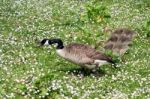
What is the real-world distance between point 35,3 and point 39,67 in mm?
19346

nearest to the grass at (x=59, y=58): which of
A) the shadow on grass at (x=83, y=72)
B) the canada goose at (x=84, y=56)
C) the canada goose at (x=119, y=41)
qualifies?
the shadow on grass at (x=83, y=72)

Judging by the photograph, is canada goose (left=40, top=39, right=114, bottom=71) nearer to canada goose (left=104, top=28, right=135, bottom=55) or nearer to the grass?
the grass

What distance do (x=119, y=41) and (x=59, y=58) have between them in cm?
319

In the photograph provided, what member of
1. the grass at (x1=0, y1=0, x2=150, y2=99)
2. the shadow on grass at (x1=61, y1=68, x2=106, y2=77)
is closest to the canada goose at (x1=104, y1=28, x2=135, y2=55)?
the grass at (x1=0, y1=0, x2=150, y2=99)

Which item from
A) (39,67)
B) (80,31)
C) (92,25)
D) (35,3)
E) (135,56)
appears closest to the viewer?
(39,67)

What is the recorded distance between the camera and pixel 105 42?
952 inches

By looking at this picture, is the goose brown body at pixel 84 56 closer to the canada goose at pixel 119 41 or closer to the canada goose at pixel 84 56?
the canada goose at pixel 84 56

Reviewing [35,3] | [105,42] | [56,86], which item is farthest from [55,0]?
[56,86]

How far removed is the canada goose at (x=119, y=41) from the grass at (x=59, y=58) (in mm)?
386

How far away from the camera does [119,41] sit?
2380 cm

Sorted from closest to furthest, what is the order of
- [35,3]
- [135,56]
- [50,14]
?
[135,56], [50,14], [35,3]

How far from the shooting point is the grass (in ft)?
58.0

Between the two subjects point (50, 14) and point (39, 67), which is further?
point (50, 14)

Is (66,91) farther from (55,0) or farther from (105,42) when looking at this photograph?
(55,0)
